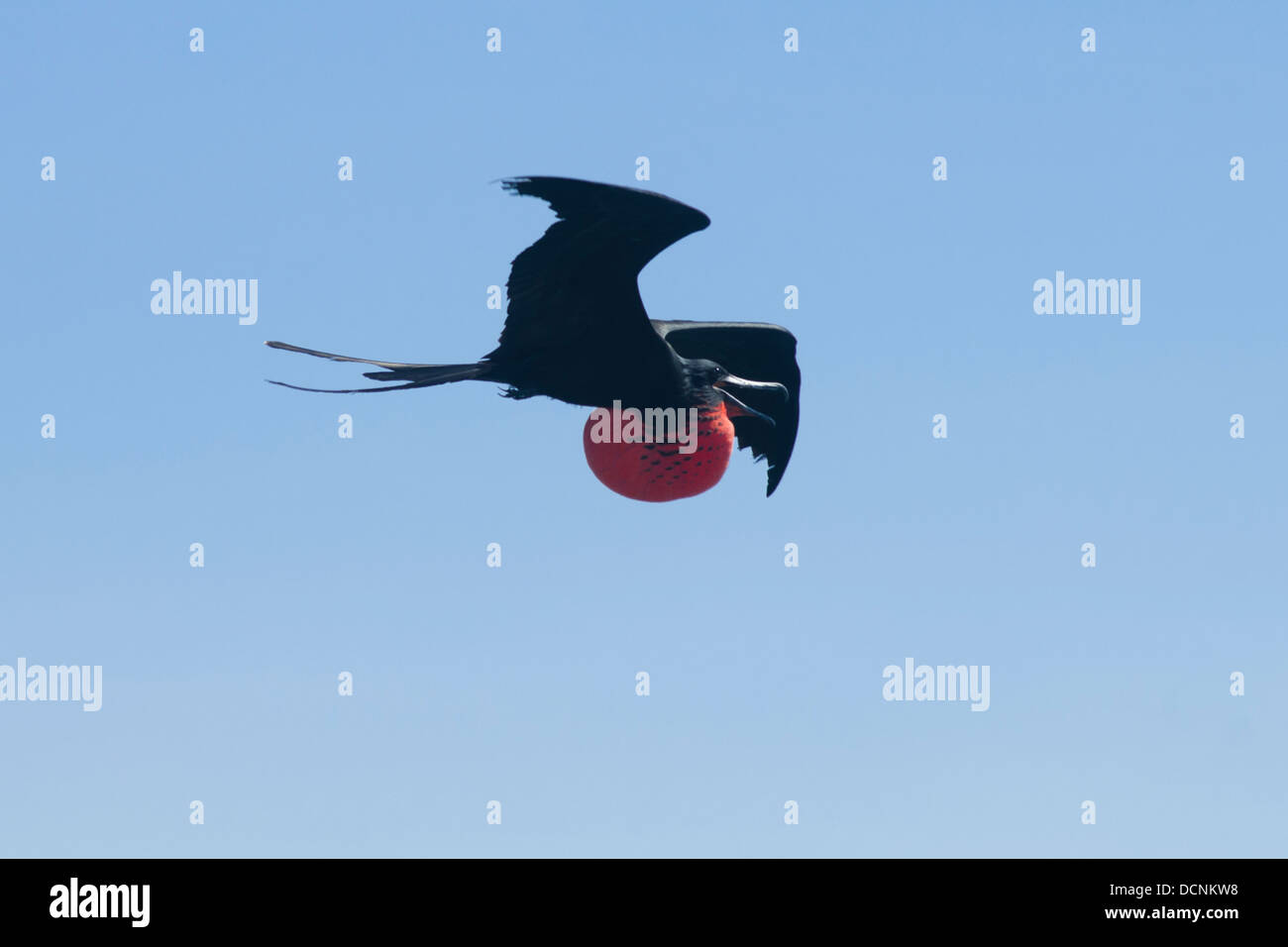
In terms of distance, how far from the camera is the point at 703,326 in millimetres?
16938

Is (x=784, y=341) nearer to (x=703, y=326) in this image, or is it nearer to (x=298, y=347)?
(x=703, y=326)

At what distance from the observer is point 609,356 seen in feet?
49.6

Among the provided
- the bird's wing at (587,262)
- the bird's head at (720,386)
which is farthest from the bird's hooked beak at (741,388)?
the bird's wing at (587,262)

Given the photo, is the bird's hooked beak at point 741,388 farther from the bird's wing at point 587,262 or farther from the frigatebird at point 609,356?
the bird's wing at point 587,262

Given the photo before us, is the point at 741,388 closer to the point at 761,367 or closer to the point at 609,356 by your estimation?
the point at 609,356

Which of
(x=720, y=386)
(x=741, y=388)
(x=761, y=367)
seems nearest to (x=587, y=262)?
(x=720, y=386)

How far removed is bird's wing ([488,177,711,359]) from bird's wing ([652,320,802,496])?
2120 millimetres

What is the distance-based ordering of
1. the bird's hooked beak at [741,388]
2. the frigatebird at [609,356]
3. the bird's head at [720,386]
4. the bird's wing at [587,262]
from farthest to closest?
the bird's hooked beak at [741,388] < the bird's head at [720,386] < the frigatebird at [609,356] < the bird's wing at [587,262]

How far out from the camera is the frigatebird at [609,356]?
1424 centimetres

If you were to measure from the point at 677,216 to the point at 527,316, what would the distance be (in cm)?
143

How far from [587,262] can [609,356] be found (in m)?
0.84

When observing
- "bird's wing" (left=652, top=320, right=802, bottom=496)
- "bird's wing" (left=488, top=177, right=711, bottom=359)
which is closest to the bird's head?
"bird's wing" (left=488, top=177, right=711, bottom=359)

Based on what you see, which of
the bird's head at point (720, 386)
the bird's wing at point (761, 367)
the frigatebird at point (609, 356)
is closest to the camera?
the frigatebird at point (609, 356)

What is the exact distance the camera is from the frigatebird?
561 inches
